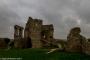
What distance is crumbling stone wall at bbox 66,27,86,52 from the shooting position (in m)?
31.8

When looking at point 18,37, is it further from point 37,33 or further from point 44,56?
point 44,56

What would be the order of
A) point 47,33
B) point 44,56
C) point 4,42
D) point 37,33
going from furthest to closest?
1. point 4,42
2. point 47,33
3. point 37,33
4. point 44,56

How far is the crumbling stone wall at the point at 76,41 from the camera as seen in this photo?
31828 mm

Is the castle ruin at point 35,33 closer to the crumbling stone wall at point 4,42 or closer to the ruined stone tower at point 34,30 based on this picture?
the ruined stone tower at point 34,30

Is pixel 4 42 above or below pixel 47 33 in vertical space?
below

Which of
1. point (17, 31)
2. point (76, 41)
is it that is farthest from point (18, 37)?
point (76, 41)

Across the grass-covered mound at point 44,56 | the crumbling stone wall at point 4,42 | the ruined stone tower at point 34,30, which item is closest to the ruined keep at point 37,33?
the ruined stone tower at point 34,30

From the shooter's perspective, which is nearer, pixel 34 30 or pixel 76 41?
pixel 76 41

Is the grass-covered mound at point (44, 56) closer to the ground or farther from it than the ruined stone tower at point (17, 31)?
closer to the ground

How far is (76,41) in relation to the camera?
32.3 m

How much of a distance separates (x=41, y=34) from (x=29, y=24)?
323 cm

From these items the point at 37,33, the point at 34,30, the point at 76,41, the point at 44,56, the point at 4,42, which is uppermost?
the point at 34,30

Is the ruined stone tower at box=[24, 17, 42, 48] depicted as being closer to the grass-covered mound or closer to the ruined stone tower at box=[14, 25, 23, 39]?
the ruined stone tower at box=[14, 25, 23, 39]

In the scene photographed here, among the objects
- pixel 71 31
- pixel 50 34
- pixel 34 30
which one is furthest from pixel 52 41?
pixel 71 31
